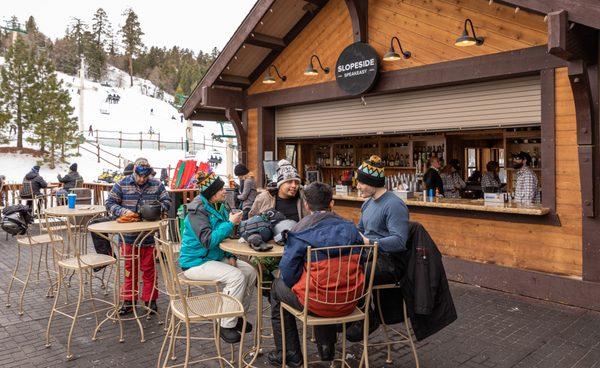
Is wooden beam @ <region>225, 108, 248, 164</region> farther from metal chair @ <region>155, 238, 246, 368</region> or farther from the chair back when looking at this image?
the chair back

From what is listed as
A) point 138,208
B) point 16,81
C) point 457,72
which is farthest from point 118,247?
point 16,81

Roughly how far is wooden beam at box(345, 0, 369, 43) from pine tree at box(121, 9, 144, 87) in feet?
276

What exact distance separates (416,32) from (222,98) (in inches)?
168

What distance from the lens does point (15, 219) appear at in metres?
8.42

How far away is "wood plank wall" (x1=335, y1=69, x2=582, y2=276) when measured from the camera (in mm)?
5406

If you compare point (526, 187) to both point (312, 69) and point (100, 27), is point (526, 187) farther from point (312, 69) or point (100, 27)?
point (100, 27)

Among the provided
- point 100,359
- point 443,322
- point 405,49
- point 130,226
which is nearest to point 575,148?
point 405,49

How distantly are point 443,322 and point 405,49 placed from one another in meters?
4.85

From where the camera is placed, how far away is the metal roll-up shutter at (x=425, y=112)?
6066mm

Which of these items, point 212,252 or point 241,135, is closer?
point 212,252

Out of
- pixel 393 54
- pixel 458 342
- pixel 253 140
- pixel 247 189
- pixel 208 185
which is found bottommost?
pixel 458 342

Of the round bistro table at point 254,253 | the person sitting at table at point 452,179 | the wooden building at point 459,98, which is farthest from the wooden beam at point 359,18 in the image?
the round bistro table at point 254,253

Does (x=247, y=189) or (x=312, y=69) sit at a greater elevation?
(x=312, y=69)

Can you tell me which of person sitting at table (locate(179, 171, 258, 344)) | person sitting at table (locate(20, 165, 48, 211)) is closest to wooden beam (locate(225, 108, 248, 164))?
person sitting at table (locate(179, 171, 258, 344))
